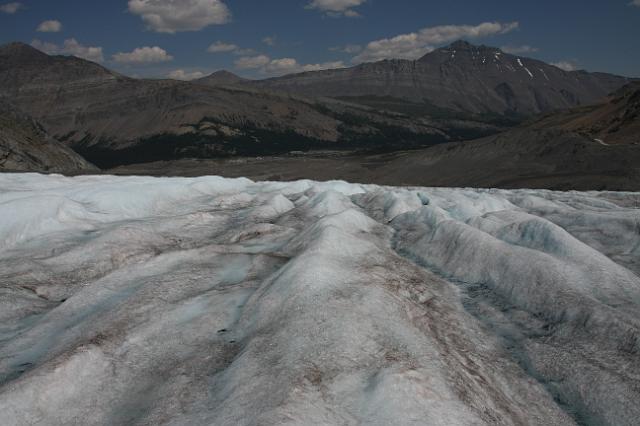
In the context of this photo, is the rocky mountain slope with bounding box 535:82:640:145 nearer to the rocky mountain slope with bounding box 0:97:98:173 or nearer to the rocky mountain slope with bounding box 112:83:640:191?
the rocky mountain slope with bounding box 112:83:640:191

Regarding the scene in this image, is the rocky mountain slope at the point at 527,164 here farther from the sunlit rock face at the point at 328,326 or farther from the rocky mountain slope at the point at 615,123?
the sunlit rock face at the point at 328,326

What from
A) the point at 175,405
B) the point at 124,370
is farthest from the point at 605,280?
the point at 124,370

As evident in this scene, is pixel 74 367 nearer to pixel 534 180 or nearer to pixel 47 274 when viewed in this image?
pixel 47 274

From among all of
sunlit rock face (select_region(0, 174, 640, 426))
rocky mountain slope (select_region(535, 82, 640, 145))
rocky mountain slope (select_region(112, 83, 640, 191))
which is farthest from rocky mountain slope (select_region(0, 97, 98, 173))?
Answer: rocky mountain slope (select_region(535, 82, 640, 145))

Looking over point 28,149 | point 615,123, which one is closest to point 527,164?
point 615,123

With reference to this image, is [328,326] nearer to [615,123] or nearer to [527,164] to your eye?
[527,164]

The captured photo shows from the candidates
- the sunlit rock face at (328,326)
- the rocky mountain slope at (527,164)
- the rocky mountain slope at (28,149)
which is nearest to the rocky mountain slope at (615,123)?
the rocky mountain slope at (527,164)
